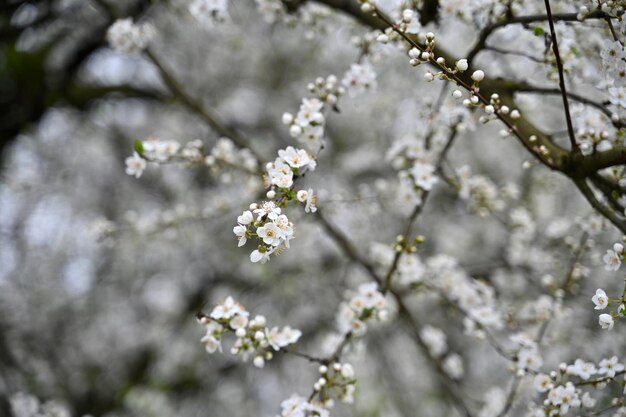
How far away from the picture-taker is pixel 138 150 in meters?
2.67

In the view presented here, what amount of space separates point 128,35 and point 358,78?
1.31 metres

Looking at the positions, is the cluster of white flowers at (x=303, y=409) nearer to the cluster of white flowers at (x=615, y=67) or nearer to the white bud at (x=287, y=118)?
the white bud at (x=287, y=118)

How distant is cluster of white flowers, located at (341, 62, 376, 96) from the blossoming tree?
0.01m

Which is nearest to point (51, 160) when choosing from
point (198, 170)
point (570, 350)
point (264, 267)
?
point (198, 170)

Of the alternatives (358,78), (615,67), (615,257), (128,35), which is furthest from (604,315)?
(128,35)

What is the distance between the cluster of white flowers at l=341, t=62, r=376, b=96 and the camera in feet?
8.86

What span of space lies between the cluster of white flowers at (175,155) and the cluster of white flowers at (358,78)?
788mm

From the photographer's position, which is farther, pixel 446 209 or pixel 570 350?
pixel 446 209

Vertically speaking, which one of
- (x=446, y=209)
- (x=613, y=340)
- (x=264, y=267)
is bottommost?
(x=613, y=340)

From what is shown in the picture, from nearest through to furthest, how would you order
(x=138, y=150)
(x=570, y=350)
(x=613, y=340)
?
1. (x=138, y=150)
2. (x=613, y=340)
3. (x=570, y=350)

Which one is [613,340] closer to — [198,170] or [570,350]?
[570,350]

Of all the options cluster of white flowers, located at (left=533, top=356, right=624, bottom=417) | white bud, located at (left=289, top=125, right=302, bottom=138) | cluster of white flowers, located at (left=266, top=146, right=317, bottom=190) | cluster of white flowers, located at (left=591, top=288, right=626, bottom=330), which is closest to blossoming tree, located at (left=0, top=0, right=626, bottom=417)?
white bud, located at (left=289, top=125, right=302, bottom=138)

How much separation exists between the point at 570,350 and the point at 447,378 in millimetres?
2002

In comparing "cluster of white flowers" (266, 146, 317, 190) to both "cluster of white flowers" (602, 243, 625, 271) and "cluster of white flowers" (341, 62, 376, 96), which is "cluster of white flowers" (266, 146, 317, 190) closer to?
"cluster of white flowers" (341, 62, 376, 96)
